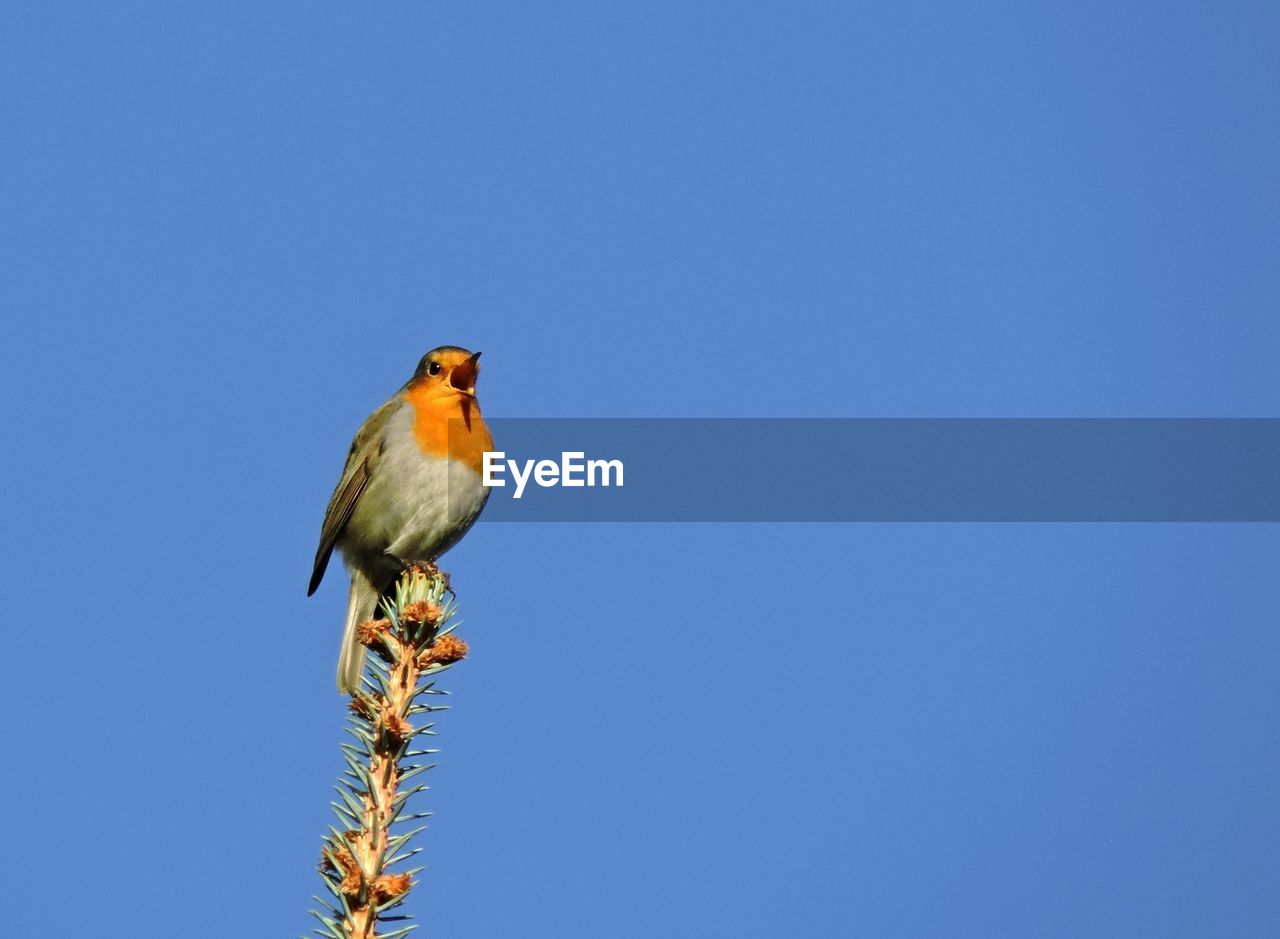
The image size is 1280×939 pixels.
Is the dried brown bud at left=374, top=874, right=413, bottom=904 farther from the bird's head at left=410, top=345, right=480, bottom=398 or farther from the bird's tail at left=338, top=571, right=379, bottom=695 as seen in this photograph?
the bird's head at left=410, top=345, right=480, bottom=398

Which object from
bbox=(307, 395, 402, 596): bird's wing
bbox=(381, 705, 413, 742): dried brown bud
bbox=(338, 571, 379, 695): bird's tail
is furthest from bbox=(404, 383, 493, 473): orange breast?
bbox=(381, 705, 413, 742): dried brown bud

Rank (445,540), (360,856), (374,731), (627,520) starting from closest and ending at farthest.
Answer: (360,856) < (374,731) < (445,540) < (627,520)

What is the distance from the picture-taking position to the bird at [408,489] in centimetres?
704

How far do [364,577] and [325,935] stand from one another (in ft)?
13.9

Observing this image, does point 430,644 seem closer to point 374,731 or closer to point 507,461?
point 374,731

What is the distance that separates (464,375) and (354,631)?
4.86ft

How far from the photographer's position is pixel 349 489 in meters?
7.54

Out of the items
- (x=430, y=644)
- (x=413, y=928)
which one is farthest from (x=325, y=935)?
(x=430, y=644)

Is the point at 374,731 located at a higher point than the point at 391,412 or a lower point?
lower

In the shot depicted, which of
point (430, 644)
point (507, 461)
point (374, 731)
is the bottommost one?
point (374, 731)

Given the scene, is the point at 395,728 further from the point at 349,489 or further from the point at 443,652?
the point at 349,489

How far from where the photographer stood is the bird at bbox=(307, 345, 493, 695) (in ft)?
23.1

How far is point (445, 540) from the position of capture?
7.12 meters

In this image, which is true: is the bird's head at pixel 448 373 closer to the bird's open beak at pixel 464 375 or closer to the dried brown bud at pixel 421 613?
the bird's open beak at pixel 464 375
